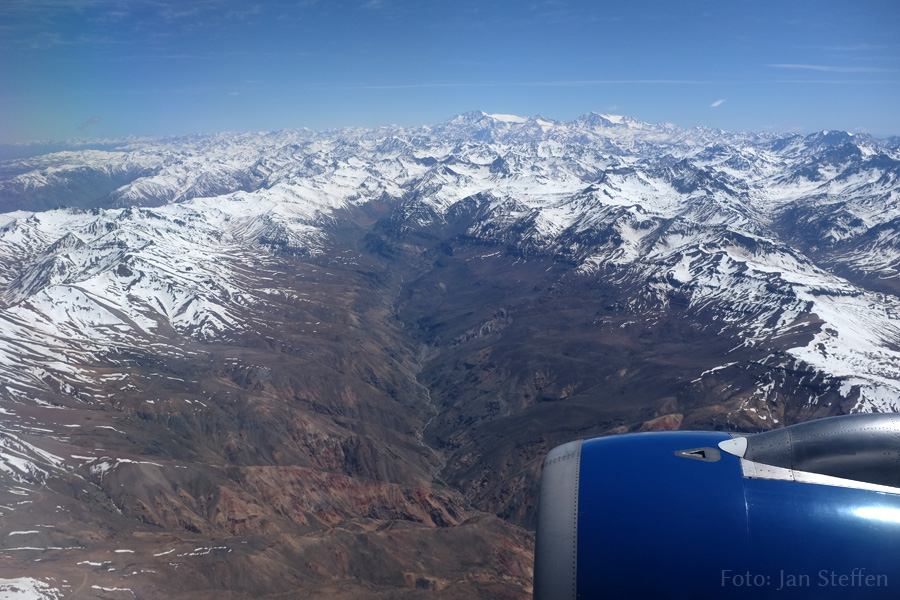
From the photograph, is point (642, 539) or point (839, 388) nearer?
point (642, 539)

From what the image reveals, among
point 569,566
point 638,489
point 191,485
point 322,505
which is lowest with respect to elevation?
point 322,505

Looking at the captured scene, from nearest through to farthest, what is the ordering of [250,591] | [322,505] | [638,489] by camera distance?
[638,489]
[250,591]
[322,505]

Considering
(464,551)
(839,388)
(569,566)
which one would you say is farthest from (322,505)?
(839,388)

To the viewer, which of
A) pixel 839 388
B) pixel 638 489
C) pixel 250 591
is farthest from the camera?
pixel 839 388

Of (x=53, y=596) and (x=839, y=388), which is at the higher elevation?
(x=839, y=388)

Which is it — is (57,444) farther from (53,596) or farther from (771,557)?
(771,557)

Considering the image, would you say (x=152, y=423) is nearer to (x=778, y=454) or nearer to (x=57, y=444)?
(x=57, y=444)
